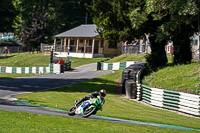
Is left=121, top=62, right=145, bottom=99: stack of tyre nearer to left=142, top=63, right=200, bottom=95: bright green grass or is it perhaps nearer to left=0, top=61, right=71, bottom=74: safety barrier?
left=142, top=63, right=200, bottom=95: bright green grass

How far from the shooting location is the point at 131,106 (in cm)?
2030

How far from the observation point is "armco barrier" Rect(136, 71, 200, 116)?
17969 millimetres

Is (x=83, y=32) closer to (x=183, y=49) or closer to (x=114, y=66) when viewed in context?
(x=114, y=66)

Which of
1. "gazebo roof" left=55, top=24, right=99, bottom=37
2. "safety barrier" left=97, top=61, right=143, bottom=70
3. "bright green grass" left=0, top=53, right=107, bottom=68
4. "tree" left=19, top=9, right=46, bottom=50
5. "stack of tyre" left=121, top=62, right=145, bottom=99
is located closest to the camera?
"stack of tyre" left=121, top=62, right=145, bottom=99

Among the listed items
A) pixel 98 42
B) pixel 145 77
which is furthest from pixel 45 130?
pixel 98 42

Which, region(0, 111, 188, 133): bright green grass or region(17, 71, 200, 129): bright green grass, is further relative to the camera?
region(17, 71, 200, 129): bright green grass

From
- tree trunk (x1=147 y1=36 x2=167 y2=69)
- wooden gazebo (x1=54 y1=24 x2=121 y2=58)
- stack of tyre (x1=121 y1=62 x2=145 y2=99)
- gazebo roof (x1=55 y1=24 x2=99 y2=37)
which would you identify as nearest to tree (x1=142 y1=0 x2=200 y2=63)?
tree trunk (x1=147 y1=36 x2=167 y2=69)

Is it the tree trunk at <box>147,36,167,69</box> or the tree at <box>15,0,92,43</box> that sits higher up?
the tree at <box>15,0,92,43</box>

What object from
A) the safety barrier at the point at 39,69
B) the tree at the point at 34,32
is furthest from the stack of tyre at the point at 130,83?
the tree at the point at 34,32

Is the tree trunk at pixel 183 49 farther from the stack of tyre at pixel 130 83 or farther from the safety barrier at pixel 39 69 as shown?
the safety barrier at pixel 39 69

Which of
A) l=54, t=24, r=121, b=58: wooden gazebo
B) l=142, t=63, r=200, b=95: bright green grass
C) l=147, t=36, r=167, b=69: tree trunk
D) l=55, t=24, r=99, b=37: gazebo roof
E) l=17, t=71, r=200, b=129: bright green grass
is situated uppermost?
l=55, t=24, r=99, b=37: gazebo roof

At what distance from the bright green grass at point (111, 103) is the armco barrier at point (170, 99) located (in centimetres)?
78

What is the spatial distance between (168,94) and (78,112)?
8351 millimetres

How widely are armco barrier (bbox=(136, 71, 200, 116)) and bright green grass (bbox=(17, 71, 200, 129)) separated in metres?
0.78
